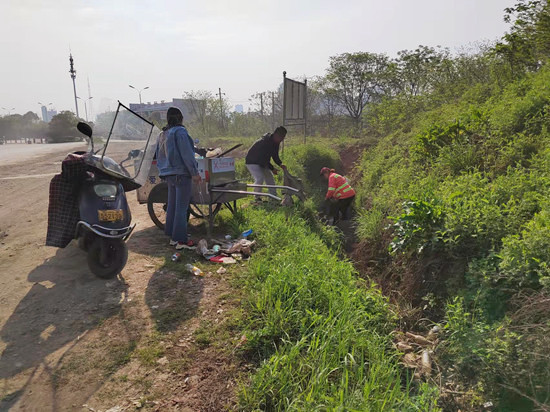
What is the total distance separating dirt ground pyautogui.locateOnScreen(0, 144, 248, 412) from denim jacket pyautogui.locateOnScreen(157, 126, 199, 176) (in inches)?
43.8

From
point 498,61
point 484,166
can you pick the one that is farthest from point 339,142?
point 484,166

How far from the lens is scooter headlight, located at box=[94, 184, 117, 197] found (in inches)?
154

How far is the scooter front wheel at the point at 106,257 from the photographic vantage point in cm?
383

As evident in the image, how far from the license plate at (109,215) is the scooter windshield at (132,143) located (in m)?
0.52

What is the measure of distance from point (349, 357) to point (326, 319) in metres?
0.34

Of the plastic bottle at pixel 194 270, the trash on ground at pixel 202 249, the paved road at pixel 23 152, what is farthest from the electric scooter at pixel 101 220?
the paved road at pixel 23 152

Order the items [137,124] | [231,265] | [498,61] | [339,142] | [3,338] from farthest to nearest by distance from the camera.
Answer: [339,142] < [498,61] < [137,124] < [231,265] < [3,338]

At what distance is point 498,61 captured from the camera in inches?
324

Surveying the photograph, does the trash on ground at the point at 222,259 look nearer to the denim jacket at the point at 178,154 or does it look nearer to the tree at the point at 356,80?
the denim jacket at the point at 178,154

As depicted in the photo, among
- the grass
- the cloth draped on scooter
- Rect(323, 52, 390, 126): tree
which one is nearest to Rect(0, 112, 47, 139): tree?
Rect(323, 52, 390, 126): tree

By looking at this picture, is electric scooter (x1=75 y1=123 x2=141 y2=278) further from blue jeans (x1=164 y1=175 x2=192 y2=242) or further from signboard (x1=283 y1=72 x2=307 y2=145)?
signboard (x1=283 y1=72 x2=307 y2=145)

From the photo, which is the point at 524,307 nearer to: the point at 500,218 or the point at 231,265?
the point at 500,218

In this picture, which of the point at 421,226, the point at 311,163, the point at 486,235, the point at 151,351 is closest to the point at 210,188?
the point at 151,351

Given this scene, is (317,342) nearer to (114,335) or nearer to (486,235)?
(114,335)
